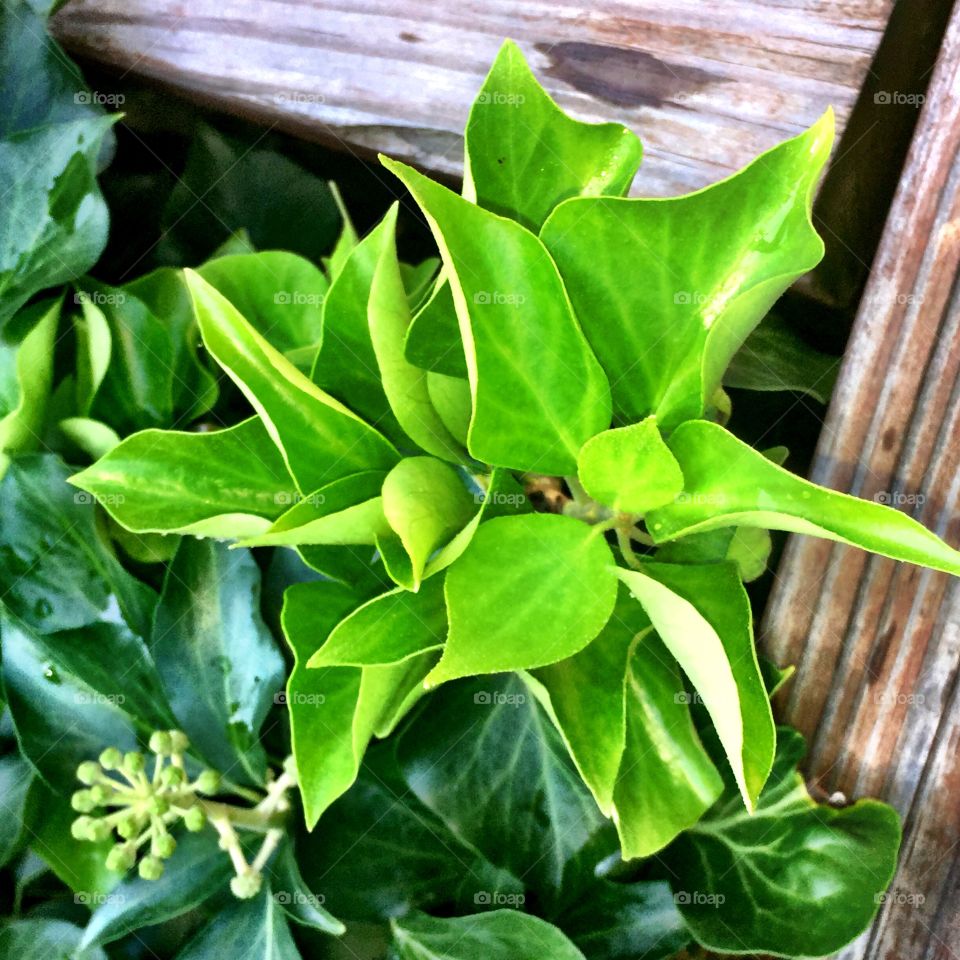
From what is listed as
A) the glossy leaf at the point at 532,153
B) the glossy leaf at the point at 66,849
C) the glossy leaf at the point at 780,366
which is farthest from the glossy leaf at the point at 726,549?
the glossy leaf at the point at 66,849

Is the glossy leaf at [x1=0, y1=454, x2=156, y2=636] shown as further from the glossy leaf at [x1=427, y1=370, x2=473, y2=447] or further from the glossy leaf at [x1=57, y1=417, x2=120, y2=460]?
the glossy leaf at [x1=427, y1=370, x2=473, y2=447]

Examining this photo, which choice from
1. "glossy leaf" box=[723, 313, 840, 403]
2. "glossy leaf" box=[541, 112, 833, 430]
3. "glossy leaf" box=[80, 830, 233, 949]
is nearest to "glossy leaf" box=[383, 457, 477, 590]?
"glossy leaf" box=[541, 112, 833, 430]

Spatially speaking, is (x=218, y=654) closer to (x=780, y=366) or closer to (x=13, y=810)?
(x=13, y=810)

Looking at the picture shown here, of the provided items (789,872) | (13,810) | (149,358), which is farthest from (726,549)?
(13,810)

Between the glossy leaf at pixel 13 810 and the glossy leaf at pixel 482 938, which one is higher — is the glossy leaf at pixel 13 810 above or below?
below

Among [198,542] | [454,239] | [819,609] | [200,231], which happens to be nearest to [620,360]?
[454,239]

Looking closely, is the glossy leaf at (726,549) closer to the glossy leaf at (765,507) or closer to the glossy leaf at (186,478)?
the glossy leaf at (765,507)

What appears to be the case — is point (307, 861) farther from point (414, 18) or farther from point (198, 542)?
point (414, 18)

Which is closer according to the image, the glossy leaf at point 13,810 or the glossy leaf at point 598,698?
the glossy leaf at point 598,698
